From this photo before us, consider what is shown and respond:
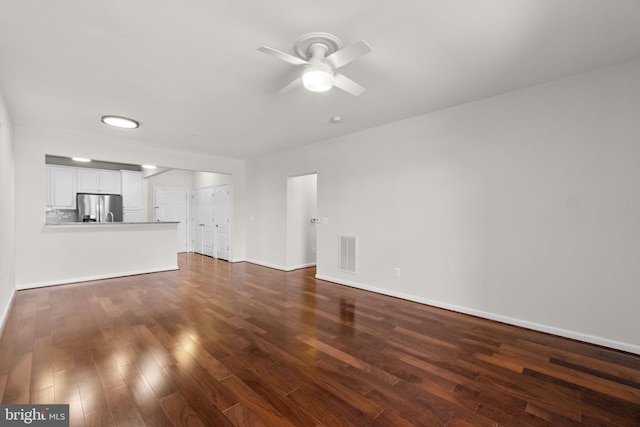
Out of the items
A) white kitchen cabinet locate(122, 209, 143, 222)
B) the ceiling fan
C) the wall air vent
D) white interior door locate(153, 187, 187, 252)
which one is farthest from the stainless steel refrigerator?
the ceiling fan

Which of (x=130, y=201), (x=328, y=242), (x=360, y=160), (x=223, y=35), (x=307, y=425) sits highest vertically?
(x=223, y=35)

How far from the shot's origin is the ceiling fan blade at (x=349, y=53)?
1822 mm

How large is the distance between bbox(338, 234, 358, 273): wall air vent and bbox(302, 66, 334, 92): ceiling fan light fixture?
2.95 meters

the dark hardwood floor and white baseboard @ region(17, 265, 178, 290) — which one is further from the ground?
white baseboard @ region(17, 265, 178, 290)

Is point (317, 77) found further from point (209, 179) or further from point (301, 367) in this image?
point (209, 179)

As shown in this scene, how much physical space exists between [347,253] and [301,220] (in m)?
1.79

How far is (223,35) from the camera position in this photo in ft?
6.85

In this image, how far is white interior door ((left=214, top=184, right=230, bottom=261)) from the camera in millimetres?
7211

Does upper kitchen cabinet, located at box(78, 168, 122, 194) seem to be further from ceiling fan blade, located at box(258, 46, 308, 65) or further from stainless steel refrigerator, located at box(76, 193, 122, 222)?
ceiling fan blade, located at box(258, 46, 308, 65)

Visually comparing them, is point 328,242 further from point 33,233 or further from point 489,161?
point 33,233

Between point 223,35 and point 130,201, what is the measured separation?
286 inches

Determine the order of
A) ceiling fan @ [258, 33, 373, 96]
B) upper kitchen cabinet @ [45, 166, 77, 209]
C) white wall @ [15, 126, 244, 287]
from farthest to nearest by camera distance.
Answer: upper kitchen cabinet @ [45, 166, 77, 209]
white wall @ [15, 126, 244, 287]
ceiling fan @ [258, 33, 373, 96]

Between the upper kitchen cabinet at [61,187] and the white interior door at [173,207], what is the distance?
1.81m

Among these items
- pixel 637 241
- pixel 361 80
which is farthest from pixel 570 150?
pixel 361 80
